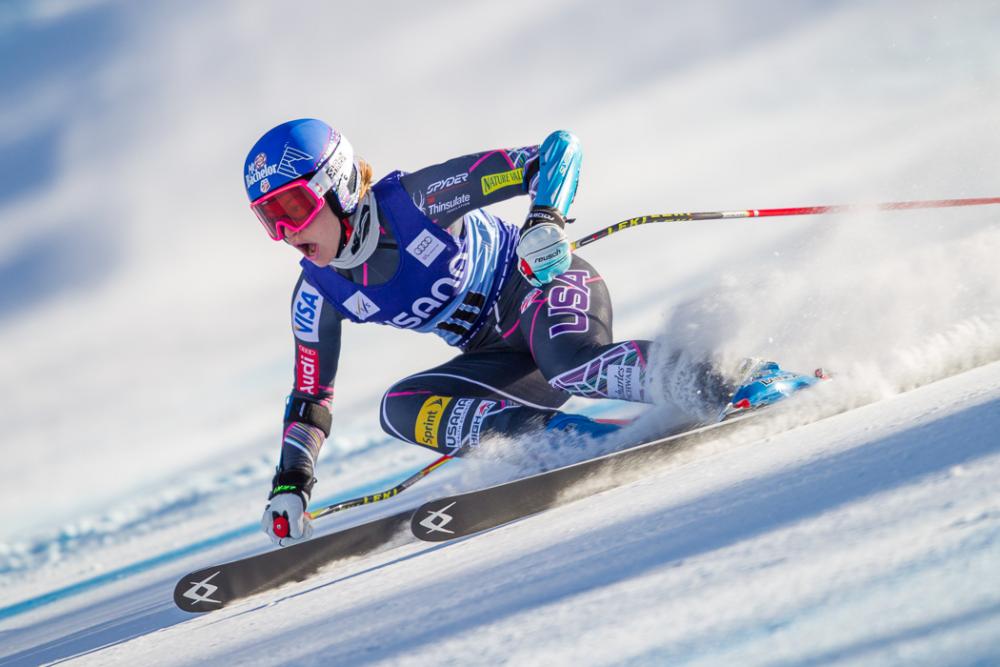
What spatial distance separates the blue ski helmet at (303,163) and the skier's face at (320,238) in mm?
49

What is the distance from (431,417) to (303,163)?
1.20 m

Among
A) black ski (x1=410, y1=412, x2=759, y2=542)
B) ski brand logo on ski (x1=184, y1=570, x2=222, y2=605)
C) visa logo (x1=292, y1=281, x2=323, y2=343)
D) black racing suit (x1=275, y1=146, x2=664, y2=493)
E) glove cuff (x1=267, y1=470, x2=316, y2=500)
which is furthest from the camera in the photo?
visa logo (x1=292, y1=281, x2=323, y2=343)

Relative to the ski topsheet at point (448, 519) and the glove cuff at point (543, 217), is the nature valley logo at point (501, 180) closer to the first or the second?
the glove cuff at point (543, 217)

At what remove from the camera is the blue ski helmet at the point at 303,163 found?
3.11m

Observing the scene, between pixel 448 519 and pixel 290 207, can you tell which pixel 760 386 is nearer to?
pixel 448 519

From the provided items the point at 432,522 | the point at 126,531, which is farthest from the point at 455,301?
the point at 126,531

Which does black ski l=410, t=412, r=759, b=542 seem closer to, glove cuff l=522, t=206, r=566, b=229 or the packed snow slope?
the packed snow slope

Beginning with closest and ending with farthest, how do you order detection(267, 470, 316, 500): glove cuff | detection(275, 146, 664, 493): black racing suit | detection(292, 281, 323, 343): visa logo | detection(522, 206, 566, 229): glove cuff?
detection(522, 206, 566, 229): glove cuff → detection(275, 146, 664, 493): black racing suit → detection(267, 470, 316, 500): glove cuff → detection(292, 281, 323, 343): visa logo

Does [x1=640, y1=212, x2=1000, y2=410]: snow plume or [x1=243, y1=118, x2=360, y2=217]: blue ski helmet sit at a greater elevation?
[x1=243, y1=118, x2=360, y2=217]: blue ski helmet

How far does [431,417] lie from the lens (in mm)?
3561

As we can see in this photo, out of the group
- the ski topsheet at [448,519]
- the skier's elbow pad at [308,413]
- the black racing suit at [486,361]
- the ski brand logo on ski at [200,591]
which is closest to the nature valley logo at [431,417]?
the black racing suit at [486,361]

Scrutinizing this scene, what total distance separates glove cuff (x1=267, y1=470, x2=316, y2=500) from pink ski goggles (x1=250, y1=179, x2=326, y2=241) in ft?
3.35

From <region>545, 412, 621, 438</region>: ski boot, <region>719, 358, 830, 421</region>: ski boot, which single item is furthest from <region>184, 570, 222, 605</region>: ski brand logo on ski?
<region>719, 358, 830, 421</region>: ski boot

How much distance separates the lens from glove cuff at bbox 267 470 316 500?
337 centimetres
